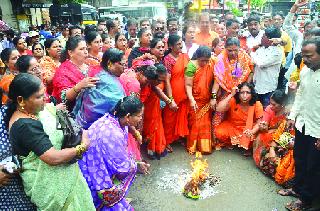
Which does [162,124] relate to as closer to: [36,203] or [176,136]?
[176,136]

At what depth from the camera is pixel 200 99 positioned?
16.6 ft

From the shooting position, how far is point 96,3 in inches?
1382

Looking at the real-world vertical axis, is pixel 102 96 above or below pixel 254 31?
below

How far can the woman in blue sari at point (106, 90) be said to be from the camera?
346cm

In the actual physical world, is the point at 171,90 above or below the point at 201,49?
below

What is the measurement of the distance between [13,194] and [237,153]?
145 inches

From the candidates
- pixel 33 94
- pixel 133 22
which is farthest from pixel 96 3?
pixel 33 94

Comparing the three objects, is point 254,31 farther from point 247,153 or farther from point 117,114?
point 117,114

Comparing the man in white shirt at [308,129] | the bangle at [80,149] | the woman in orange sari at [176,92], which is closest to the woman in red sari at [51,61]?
the woman in orange sari at [176,92]

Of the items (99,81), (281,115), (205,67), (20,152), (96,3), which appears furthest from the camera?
(96,3)

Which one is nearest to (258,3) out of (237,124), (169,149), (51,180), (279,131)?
(237,124)

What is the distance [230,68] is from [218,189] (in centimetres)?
194

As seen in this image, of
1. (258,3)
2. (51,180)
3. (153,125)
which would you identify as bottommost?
(153,125)

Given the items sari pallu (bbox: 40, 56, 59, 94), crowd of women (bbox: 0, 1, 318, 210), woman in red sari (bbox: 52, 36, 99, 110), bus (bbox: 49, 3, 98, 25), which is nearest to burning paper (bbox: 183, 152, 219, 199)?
crowd of women (bbox: 0, 1, 318, 210)
